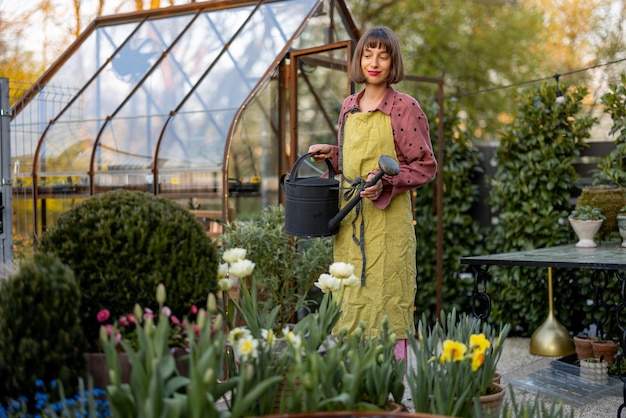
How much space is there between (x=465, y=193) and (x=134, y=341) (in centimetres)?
463

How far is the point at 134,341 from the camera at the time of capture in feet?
7.64

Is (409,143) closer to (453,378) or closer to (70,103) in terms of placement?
(453,378)

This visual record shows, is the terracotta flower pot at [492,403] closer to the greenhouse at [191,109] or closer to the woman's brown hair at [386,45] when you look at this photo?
the woman's brown hair at [386,45]

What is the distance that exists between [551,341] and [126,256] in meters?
3.66

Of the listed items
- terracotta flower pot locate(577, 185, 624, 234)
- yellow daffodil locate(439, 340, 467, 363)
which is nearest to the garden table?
terracotta flower pot locate(577, 185, 624, 234)

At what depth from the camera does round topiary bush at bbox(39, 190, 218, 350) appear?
2412mm

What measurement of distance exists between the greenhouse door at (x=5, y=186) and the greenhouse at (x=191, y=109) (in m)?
1.40

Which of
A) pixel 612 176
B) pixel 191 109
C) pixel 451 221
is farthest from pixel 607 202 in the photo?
pixel 191 109

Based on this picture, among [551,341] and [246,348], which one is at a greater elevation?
[246,348]

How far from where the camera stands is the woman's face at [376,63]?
3.30 meters

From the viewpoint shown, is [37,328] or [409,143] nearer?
[37,328]

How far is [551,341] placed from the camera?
5227 millimetres

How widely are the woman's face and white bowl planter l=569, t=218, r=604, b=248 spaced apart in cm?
203

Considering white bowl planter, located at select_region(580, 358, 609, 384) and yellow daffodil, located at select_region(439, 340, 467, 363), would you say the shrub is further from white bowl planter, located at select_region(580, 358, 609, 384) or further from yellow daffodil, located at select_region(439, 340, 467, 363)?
yellow daffodil, located at select_region(439, 340, 467, 363)
